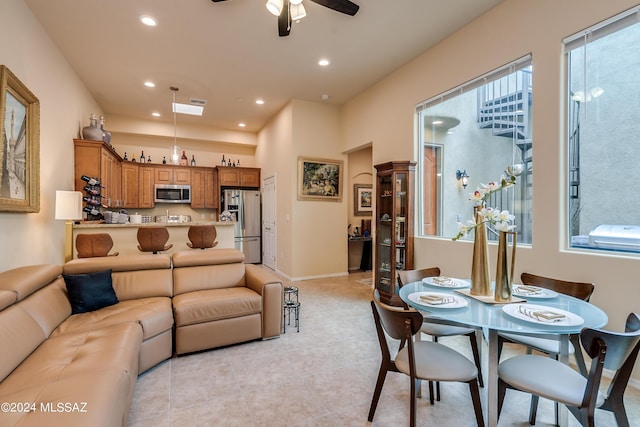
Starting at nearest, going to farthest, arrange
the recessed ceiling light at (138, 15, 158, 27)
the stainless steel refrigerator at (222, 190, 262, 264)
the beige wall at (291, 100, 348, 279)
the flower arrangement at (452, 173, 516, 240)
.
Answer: the flower arrangement at (452, 173, 516, 240)
the recessed ceiling light at (138, 15, 158, 27)
the beige wall at (291, 100, 348, 279)
the stainless steel refrigerator at (222, 190, 262, 264)

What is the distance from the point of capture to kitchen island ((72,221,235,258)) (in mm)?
4062

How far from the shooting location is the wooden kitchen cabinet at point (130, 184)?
21.6ft

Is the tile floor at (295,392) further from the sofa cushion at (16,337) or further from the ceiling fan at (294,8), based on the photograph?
the ceiling fan at (294,8)

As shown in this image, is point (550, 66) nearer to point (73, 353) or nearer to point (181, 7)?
point (181, 7)

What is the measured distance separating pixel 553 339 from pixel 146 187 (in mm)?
7570

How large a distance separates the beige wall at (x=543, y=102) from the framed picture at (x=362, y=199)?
273cm

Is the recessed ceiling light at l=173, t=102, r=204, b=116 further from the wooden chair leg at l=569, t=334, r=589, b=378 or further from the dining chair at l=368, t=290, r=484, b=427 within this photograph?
the wooden chair leg at l=569, t=334, r=589, b=378

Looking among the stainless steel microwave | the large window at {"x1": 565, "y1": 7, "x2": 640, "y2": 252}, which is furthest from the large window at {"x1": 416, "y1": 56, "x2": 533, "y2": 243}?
the stainless steel microwave

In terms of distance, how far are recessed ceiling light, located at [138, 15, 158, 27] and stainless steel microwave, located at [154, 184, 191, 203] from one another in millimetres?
4290

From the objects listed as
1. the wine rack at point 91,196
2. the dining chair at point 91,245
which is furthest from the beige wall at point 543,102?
the wine rack at point 91,196

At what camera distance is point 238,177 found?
Answer: 745 centimetres

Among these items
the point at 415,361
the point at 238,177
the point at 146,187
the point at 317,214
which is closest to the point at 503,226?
the point at 415,361

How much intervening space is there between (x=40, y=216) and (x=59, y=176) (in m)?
0.85

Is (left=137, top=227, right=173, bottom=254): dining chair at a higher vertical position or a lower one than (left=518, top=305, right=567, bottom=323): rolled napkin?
higher
